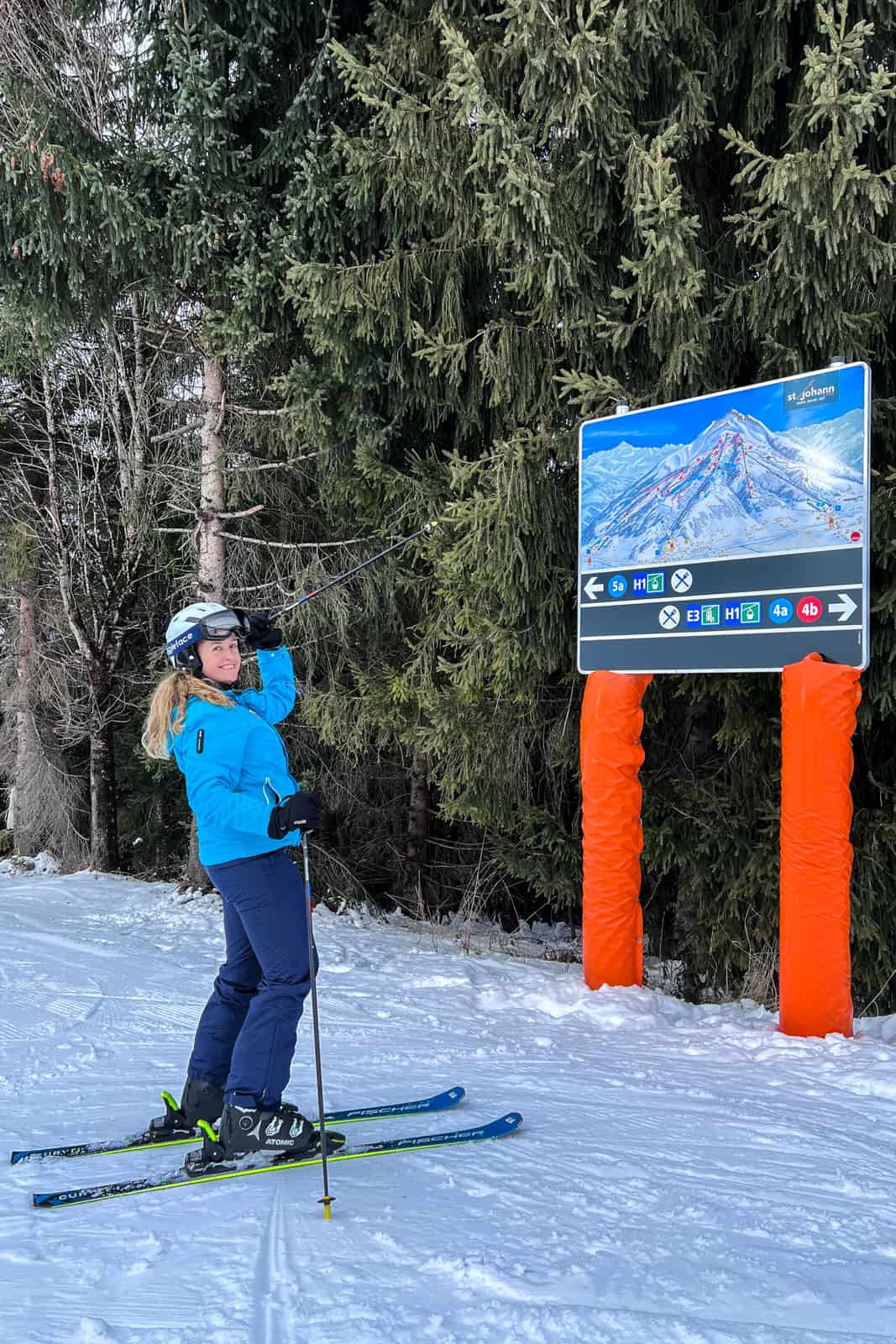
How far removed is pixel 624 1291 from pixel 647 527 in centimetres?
425

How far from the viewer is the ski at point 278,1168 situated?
129 inches

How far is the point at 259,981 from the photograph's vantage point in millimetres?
3857

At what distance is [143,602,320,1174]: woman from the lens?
3.47 m

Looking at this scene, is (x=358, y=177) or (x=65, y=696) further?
(x=65, y=696)

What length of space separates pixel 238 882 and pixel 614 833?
3075mm

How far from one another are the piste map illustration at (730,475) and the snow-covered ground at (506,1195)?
264 centimetres

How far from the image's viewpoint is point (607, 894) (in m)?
6.09

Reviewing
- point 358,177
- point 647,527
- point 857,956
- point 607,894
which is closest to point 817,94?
point 647,527

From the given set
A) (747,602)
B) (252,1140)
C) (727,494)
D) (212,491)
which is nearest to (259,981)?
(252,1140)

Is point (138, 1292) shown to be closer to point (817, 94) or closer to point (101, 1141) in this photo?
point (101, 1141)

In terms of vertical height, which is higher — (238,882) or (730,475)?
(730,475)

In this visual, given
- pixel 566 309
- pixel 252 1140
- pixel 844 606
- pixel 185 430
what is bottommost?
pixel 252 1140

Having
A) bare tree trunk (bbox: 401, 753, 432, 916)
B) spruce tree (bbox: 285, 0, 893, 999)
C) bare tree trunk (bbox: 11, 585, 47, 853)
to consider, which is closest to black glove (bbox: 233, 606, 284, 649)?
spruce tree (bbox: 285, 0, 893, 999)

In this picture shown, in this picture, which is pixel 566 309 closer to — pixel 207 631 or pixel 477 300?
pixel 477 300
